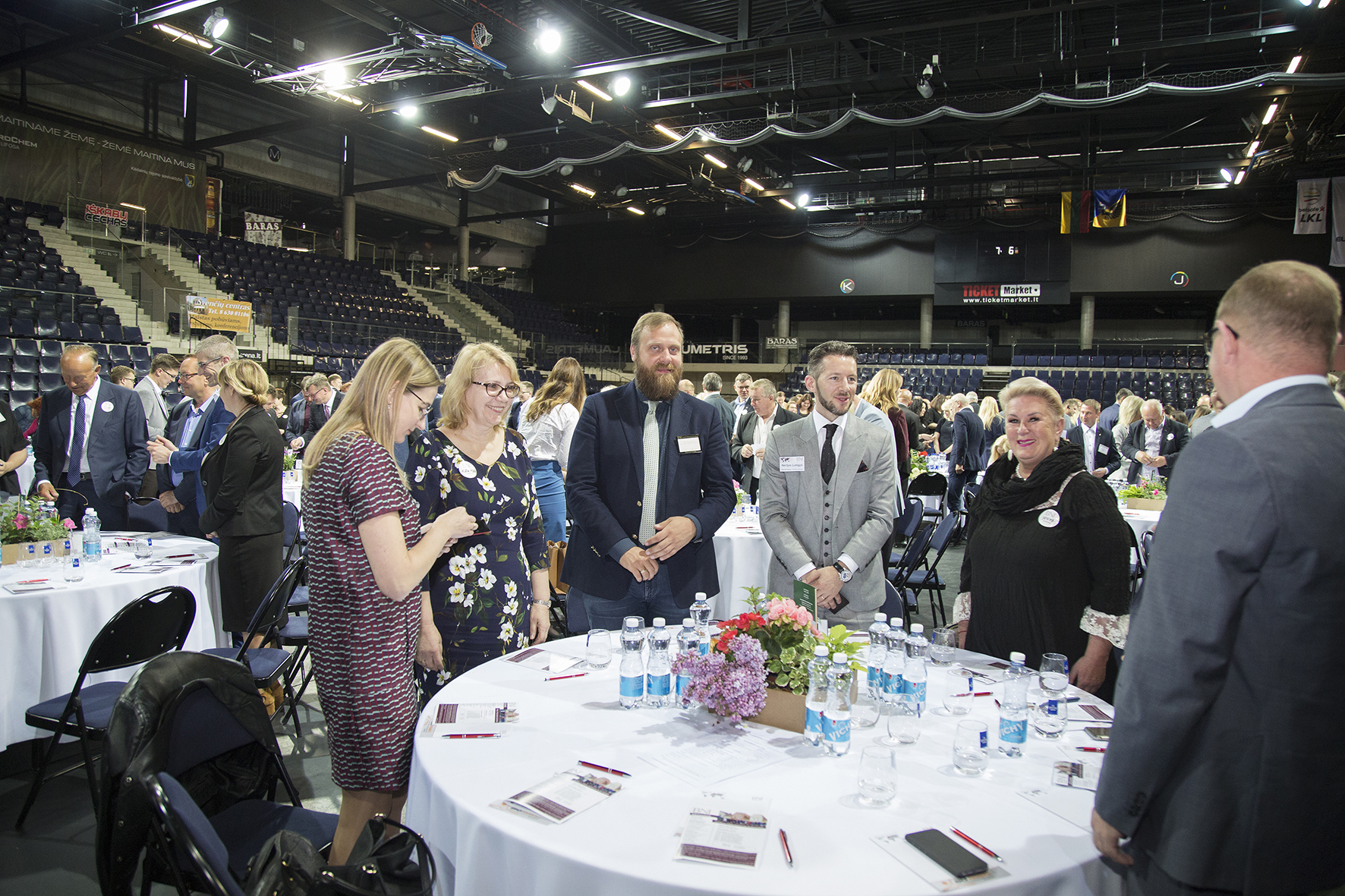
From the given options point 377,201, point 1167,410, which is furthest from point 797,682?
point 377,201

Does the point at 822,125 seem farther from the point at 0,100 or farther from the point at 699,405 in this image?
the point at 0,100

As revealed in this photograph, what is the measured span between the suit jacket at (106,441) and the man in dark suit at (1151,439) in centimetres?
825

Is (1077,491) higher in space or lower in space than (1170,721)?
higher

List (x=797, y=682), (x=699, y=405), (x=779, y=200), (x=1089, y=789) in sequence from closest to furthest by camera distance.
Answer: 1. (x=1089, y=789)
2. (x=797, y=682)
3. (x=699, y=405)
4. (x=779, y=200)

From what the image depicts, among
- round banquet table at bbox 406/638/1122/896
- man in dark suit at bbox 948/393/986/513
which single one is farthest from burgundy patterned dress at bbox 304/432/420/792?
Answer: man in dark suit at bbox 948/393/986/513

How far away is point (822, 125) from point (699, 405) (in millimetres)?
13100

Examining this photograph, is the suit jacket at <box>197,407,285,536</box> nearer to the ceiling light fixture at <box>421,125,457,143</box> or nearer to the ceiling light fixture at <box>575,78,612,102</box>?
the ceiling light fixture at <box>575,78,612,102</box>

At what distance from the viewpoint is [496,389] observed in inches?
97.8

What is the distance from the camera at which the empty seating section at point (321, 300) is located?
600 inches

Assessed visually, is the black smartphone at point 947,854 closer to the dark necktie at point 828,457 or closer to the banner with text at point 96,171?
the dark necktie at point 828,457

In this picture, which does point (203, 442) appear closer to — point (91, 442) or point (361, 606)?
point (91, 442)

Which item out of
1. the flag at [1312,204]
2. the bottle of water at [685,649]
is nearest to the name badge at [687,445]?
the bottle of water at [685,649]

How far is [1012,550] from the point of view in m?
2.40

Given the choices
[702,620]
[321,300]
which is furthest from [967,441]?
[321,300]
